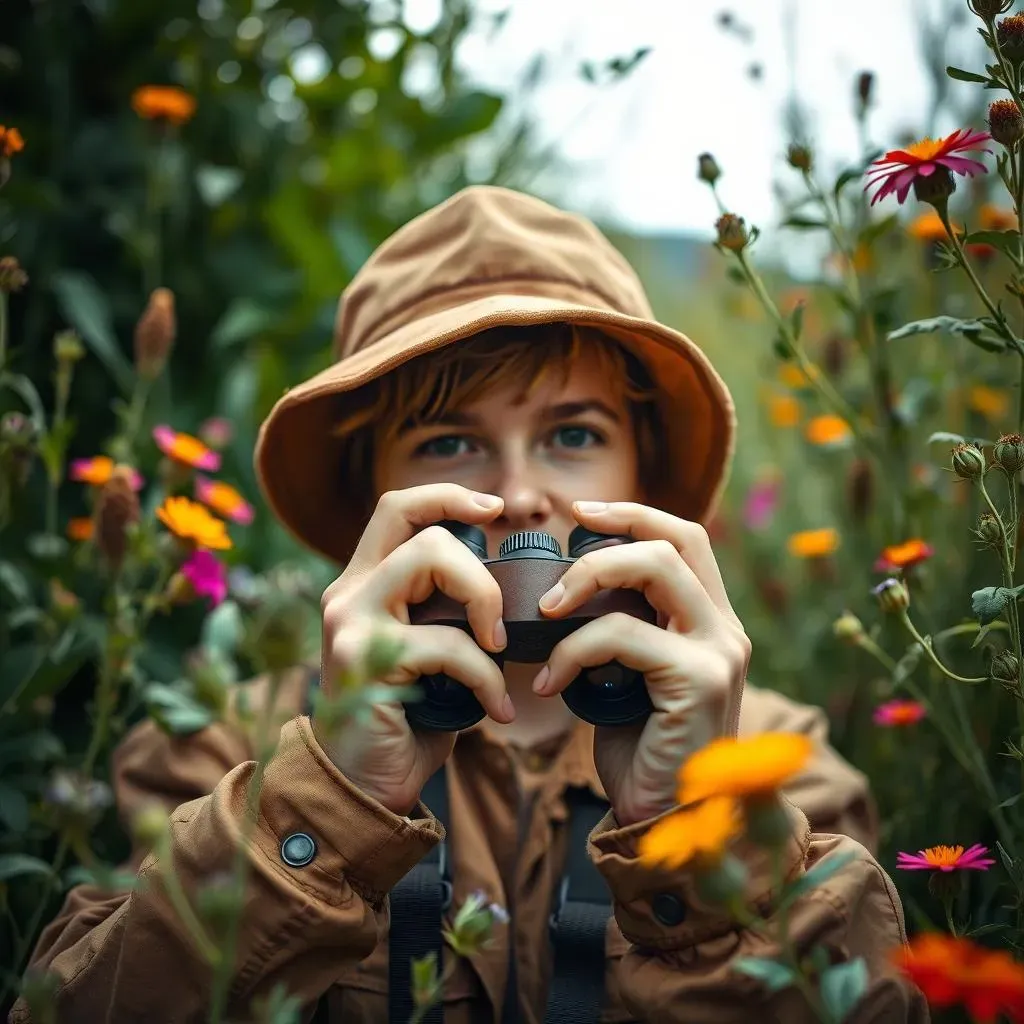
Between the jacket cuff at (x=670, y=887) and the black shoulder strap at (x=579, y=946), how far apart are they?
103 mm

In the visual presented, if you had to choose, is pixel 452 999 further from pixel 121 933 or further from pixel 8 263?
pixel 8 263

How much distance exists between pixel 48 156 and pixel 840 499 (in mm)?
1405

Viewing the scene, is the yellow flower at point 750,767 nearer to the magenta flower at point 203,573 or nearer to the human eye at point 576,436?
the human eye at point 576,436

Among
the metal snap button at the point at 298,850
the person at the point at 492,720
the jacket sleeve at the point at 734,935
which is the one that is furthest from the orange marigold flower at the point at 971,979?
the metal snap button at the point at 298,850

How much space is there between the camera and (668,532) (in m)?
0.94

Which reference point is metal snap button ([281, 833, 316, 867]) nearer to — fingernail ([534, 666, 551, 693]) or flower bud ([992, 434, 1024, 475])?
fingernail ([534, 666, 551, 693])

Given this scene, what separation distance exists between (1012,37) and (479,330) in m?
0.53

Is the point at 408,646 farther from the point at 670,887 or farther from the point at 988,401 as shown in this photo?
the point at 988,401

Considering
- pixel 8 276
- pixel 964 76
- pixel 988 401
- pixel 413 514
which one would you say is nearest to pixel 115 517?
pixel 8 276

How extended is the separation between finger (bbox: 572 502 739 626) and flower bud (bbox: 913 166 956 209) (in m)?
0.34

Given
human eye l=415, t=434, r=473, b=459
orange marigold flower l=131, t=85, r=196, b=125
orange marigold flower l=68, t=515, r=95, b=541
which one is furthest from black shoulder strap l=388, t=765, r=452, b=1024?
orange marigold flower l=131, t=85, r=196, b=125

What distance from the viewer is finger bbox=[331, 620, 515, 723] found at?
0.85 meters

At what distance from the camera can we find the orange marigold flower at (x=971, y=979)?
1.71ft

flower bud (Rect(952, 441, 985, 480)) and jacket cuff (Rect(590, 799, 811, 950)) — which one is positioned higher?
flower bud (Rect(952, 441, 985, 480))
